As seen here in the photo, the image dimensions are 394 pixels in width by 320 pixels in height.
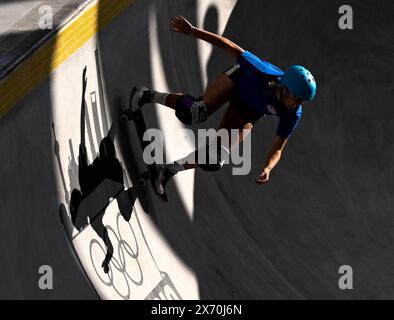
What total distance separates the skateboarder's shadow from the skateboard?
0.65ft

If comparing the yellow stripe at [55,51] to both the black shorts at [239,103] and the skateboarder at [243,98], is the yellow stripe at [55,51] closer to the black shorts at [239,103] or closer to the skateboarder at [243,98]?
the skateboarder at [243,98]

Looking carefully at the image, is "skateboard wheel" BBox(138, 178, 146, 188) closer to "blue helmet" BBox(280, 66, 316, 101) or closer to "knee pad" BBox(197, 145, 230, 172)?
"knee pad" BBox(197, 145, 230, 172)

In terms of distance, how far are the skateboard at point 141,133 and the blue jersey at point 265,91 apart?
49.1 inches

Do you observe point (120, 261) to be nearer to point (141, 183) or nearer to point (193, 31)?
point (141, 183)

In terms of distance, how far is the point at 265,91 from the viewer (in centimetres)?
916

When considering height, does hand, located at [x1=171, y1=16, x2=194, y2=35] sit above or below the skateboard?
above

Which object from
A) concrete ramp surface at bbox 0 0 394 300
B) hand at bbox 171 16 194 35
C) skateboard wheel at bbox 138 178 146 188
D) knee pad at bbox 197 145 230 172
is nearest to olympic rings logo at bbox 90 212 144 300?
concrete ramp surface at bbox 0 0 394 300

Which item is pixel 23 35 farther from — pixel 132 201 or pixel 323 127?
pixel 323 127

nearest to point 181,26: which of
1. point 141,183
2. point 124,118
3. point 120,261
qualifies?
point 124,118

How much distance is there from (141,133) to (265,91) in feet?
5.02

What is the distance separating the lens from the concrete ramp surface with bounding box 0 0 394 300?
8.04 m

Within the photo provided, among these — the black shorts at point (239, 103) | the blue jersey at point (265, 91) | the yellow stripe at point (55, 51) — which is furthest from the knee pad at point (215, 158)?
the yellow stripe at point (55, 51)
